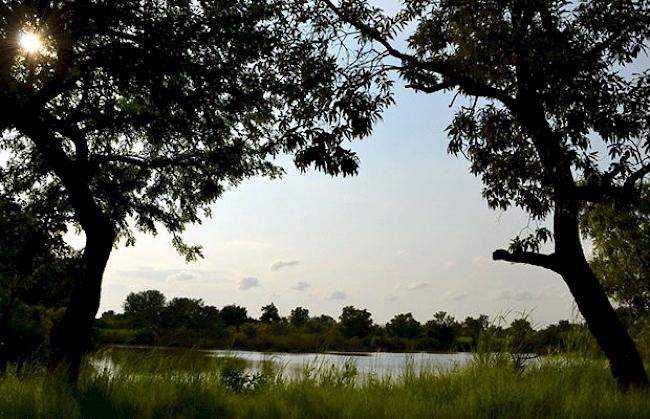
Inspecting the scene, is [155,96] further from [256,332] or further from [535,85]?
[256,332]

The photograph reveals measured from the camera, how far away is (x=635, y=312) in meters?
27.7

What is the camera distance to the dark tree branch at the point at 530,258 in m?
13.0

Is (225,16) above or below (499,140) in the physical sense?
above

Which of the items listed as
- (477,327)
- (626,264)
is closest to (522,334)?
(477,327)

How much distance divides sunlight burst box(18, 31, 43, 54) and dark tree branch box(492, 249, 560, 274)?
898cm

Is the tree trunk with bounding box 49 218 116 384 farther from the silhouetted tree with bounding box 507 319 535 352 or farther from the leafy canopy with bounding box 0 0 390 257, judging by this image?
the silhouetted tree with bounding box 507 319 535 352

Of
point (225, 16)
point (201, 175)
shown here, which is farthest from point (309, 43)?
point (201, 175)

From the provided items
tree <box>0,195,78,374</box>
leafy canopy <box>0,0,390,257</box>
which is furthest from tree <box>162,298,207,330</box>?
leafy canopy <box>0,0,390,257</box>

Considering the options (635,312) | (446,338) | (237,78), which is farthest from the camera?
(446,338)

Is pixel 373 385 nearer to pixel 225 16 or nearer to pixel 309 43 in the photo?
pixel 309 43

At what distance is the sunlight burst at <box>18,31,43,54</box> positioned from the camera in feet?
34.1

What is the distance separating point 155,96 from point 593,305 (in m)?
9.43

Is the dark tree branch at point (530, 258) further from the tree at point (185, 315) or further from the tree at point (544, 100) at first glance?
the tree at point (185, 315)

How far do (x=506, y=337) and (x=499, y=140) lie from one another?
4.78 meters
